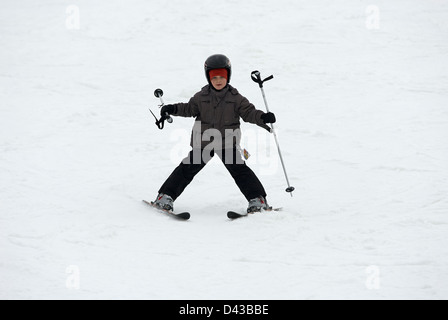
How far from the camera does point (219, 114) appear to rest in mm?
5672

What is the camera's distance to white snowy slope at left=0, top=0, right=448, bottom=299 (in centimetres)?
443

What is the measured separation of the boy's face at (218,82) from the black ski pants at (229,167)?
666 millimetres

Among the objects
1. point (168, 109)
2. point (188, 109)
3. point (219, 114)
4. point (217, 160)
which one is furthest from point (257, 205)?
point (217, 160)

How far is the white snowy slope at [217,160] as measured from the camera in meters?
4.43

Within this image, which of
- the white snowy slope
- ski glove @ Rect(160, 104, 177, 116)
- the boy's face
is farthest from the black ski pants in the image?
the boy's face

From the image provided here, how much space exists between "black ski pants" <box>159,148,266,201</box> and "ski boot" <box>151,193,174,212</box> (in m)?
0.04

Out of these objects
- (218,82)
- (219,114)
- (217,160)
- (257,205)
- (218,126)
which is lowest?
(257,205)

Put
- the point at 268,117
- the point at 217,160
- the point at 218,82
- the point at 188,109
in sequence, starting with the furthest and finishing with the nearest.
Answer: the point at 217,160 < the point at 188,109 < the point at 218,82 < the point at 268,117

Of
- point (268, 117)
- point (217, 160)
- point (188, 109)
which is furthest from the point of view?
point (217, 160)

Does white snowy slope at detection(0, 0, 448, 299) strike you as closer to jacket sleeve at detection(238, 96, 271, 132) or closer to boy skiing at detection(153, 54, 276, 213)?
boy skiing at detection(153, 54, 276, 213)

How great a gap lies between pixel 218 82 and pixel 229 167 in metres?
0.91

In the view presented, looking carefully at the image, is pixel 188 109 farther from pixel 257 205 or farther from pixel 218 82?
pixel 257 205

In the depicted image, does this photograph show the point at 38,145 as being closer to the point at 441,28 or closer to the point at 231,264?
the point at 231,264
